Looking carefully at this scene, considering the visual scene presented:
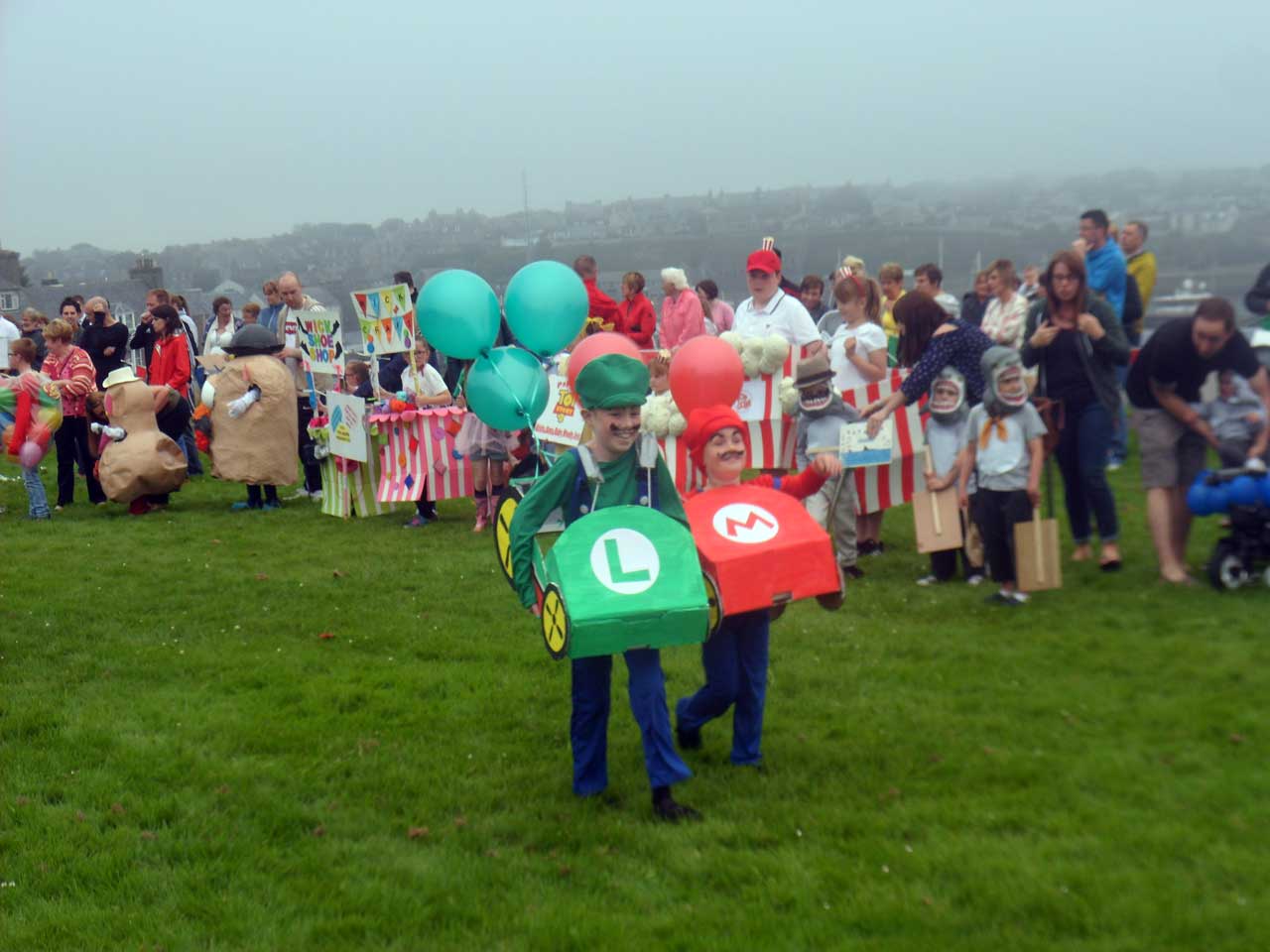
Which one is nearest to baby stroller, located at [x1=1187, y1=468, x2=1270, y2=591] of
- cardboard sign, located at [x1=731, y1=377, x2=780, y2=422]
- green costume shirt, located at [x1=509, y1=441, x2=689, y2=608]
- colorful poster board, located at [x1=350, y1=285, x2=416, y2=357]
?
cardboard sign, located at [x1=731, y1=377, x2=780, y2=422]

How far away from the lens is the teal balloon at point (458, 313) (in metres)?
6.42

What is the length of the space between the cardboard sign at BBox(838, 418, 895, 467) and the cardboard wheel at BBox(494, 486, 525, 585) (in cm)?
387

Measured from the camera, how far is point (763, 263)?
10641mm

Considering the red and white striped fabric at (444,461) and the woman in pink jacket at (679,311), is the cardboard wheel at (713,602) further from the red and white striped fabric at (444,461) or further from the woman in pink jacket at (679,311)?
the woman in pink jacket at (679,311)

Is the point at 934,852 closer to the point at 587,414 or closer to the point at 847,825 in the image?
the point at 847,825

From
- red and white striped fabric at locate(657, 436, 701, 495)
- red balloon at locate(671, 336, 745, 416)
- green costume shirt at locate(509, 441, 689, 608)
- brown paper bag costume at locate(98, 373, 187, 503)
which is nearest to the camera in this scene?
green costume shirt at locate(509, 441, 689, 608)

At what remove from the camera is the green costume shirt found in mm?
5598

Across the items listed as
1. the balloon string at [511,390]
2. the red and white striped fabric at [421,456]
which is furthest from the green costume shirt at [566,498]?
the red and white striped fabric at [421,456]

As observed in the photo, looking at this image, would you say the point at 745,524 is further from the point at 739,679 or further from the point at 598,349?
the point at 598,349

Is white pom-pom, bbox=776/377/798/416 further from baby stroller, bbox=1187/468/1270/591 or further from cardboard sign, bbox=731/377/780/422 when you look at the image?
baby stroller, bbox=1187/468/1270/591

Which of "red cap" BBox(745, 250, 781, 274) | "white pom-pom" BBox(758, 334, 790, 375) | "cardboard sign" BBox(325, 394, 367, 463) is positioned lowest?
"cardboard sign" BBox(325, 394, 367, 463)

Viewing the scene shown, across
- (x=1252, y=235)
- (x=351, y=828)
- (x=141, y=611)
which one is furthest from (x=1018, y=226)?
(x=141, y=611)

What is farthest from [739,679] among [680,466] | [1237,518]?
[680,466]

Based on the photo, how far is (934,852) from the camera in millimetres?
5098
